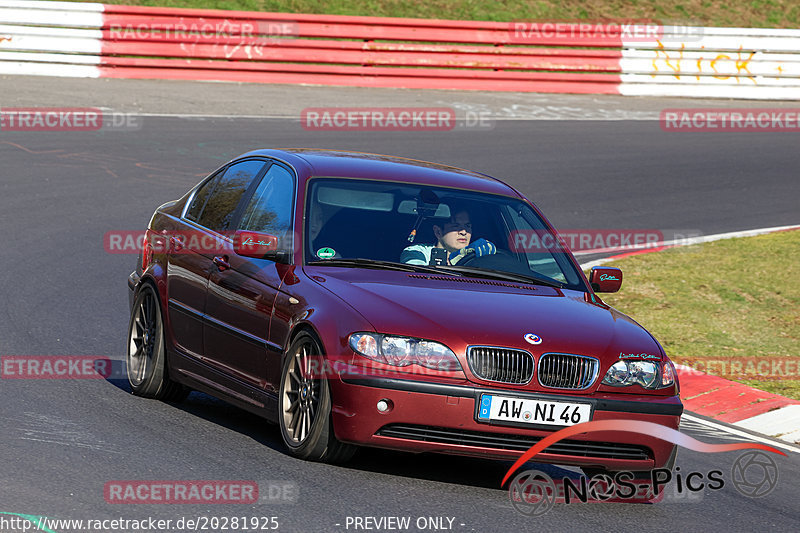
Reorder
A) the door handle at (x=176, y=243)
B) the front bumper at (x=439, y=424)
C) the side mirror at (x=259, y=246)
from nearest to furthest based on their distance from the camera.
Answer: the front bumper at (x=439, y=424), the side mirror at (x=259, y=246), the door handle at (x=176, y=243)

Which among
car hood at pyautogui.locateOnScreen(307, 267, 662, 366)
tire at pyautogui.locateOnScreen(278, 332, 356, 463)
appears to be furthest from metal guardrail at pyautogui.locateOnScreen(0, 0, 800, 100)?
tire at pyautogui.locateOnScreen(278, 332, 356, 463)

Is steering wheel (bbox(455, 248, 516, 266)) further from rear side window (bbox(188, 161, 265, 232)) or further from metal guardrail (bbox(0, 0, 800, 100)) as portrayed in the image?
metal guardrail (bbox(0, 0, 800, 100))

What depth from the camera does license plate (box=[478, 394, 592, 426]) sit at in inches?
250

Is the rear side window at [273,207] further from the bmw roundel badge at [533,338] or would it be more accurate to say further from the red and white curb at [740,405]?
the red and white curb at [740,405]

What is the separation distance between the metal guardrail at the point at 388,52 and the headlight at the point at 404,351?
58.4 feet

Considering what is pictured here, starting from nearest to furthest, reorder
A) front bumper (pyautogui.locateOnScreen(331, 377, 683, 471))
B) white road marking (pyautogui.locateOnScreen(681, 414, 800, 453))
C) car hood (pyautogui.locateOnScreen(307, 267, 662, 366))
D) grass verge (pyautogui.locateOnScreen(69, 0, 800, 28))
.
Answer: front bumper (pyautogui.locateOnScreen(331, 377, 683, 471))
car hood (pyautogui.locateOnScreen(307, 267, 662, 366))
white road marking (pyautogui.locateOnScreen(681, 414, 800, 453))
grass verge (pyautogui.locateOnScreen(69, 0, 800, 28))

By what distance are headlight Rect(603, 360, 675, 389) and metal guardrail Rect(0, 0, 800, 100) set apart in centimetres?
1794

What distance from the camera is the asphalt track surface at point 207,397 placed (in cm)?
616

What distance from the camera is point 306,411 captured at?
6711 mm

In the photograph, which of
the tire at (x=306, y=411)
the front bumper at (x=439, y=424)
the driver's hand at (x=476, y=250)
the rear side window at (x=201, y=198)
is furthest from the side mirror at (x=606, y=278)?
the rear side window at (x=201, y=198)

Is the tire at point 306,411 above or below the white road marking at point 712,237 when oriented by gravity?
above

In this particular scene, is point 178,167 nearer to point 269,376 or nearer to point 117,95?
point 117,95

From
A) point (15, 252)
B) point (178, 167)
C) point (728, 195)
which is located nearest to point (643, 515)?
point (15, 252)

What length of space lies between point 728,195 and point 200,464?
13561mm
